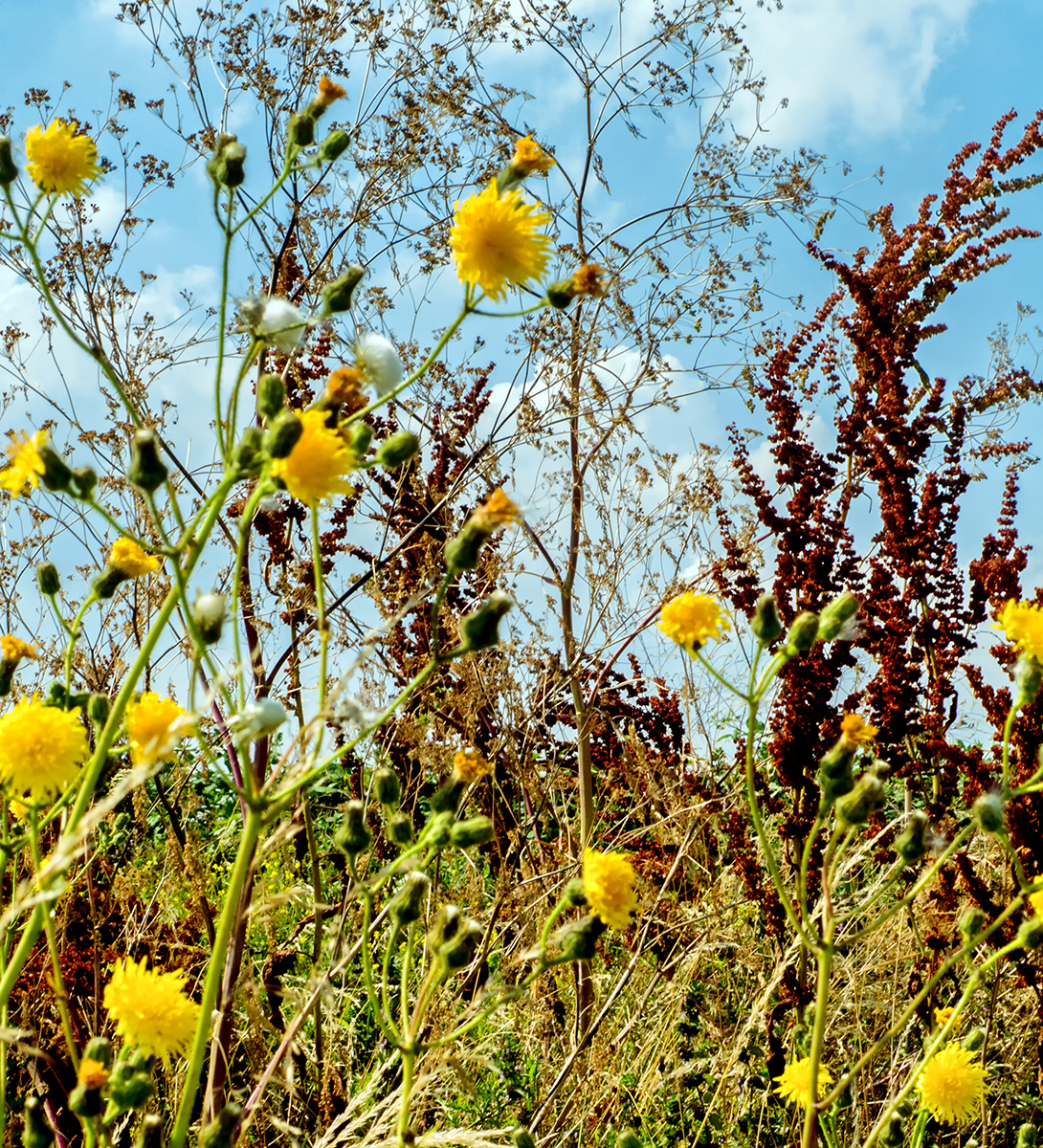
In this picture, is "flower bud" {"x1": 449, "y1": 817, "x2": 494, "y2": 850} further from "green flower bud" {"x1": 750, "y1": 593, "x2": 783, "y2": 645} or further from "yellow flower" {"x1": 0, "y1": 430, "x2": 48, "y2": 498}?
"yellow flower" {"x1": 0, "y1": 430, "x2": 48, "y2": 498}

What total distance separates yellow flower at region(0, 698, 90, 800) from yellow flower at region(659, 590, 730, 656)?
0.70 meters

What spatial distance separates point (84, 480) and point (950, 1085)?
5.22 ft

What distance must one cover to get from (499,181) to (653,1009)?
2.20 m

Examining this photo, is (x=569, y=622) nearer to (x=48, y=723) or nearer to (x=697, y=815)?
(x=697, y=815)

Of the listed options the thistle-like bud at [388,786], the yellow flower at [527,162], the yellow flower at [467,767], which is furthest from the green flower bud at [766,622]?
Answer: the yellow flower at [527,162]

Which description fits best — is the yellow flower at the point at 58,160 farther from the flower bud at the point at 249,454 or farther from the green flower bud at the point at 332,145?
the flower bud at the point at 249,454

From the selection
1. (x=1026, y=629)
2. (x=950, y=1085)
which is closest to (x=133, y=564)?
(x=1026, y=629)

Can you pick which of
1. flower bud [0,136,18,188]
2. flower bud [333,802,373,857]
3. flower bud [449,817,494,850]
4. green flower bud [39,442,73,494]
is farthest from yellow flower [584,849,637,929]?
flower bud [0,136,18,188]

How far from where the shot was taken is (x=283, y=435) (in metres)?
0.91

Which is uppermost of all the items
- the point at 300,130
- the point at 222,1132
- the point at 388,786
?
the point at 300,130

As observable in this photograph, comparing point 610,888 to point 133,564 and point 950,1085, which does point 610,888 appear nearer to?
point 133,564

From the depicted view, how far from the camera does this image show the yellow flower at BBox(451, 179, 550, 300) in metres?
1.17

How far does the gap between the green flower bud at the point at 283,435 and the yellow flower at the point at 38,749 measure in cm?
42

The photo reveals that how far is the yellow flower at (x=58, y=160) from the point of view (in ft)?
4.47
